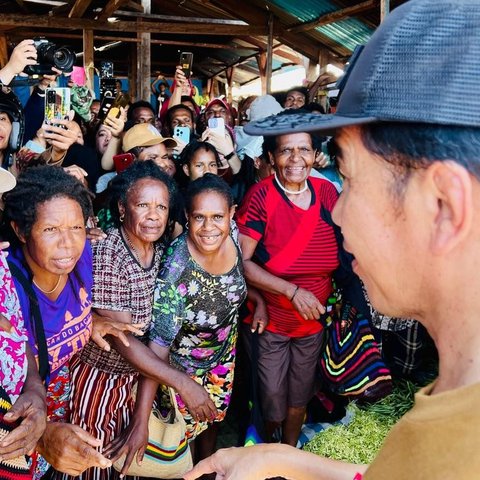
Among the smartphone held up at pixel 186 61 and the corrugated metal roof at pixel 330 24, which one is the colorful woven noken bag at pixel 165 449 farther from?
the corrugated metal roof at pixel 330 24

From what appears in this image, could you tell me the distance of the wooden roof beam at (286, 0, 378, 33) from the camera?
269 inches

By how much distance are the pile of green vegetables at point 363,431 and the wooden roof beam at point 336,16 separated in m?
5.25

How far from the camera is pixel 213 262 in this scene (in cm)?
259

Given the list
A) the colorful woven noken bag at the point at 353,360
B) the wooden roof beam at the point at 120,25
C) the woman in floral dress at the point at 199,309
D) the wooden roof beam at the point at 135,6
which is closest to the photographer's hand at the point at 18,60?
the woman in floral dress at the point at 199,309

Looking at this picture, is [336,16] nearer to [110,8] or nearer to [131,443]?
[110,8]

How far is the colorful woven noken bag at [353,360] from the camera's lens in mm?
2975

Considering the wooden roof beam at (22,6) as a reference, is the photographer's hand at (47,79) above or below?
below

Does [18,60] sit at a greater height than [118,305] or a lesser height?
greater

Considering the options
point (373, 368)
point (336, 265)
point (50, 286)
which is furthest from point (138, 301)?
point (373, 368)

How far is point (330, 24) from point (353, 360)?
670cm

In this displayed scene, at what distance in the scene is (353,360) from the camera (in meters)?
3.04

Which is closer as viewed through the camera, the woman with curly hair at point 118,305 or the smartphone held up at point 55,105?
the woman with curly hair at point 118,305

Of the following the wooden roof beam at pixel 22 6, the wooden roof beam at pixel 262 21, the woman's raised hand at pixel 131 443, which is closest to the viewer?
the woman's raised hand at pixel 131 443

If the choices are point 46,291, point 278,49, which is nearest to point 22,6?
point 278,49
